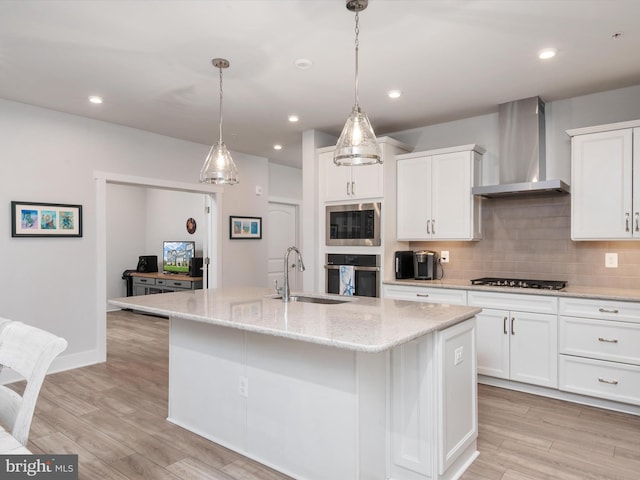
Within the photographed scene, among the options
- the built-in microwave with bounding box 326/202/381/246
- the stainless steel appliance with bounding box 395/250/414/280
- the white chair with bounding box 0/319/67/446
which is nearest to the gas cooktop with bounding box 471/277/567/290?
the stainless steel appliance with bounding box 395/250/414/280

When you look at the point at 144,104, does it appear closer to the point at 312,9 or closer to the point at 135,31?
the point at 135,31

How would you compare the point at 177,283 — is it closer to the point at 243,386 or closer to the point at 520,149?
the point at 243,386

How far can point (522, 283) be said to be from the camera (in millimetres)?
3670

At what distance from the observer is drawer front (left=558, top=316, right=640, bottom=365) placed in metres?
3.03

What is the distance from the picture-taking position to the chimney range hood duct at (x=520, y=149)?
371cm

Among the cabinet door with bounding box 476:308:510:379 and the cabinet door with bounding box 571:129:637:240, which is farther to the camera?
the cabinet door with bounding box 476:308:510:379

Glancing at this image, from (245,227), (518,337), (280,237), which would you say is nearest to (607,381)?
(518,337)

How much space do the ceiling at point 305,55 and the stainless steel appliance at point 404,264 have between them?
138 centimetres

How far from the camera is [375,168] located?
4277 millimetres

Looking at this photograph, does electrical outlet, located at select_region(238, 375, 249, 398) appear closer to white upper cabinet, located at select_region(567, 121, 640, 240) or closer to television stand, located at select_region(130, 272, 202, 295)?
white upper cabinet, located at select_region(567, 121, 640, 240)

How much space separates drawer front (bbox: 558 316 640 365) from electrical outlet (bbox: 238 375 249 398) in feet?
8.04

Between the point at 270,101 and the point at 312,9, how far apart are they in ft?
4.94

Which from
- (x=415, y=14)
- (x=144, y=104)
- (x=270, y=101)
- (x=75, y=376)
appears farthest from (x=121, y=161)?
(x=415, y=14)

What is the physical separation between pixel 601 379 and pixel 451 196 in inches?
75.5
